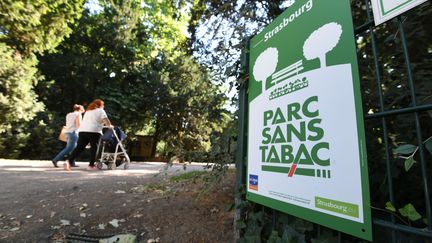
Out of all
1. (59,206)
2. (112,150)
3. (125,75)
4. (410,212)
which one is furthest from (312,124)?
(125,75)

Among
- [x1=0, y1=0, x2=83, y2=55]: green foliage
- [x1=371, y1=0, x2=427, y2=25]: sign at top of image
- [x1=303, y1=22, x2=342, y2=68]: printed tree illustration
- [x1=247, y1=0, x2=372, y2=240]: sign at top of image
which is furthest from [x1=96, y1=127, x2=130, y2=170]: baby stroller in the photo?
[x1=371, y1=0, x2=427, y2=25]: sign at top of image

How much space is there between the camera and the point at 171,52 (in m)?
21.2

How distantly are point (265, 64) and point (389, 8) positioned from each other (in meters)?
0.95

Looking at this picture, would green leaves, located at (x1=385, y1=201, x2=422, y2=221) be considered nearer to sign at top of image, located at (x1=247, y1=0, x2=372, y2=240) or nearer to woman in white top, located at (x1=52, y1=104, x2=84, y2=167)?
sign at top of image, located at (x1=247, y1=0, x2=372, y2=240)

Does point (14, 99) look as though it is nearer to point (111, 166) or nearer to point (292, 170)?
point (111, 166)

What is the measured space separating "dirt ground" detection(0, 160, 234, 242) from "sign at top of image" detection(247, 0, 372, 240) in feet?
3.23

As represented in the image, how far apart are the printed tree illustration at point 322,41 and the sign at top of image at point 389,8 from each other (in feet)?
0.60

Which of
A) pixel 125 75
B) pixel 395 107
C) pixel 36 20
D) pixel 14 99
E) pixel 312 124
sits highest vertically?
pixel 125 75

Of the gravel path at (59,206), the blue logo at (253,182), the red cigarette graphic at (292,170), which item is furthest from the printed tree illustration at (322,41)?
the gravel path at (59,206)

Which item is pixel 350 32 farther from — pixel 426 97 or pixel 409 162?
pixel 409 162

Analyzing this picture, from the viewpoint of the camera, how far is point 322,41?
1659 mm

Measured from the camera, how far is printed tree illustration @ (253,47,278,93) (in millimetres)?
2124

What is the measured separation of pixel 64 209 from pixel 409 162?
3.46 metres

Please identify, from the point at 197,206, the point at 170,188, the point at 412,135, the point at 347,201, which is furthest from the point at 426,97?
the point at 170,188
